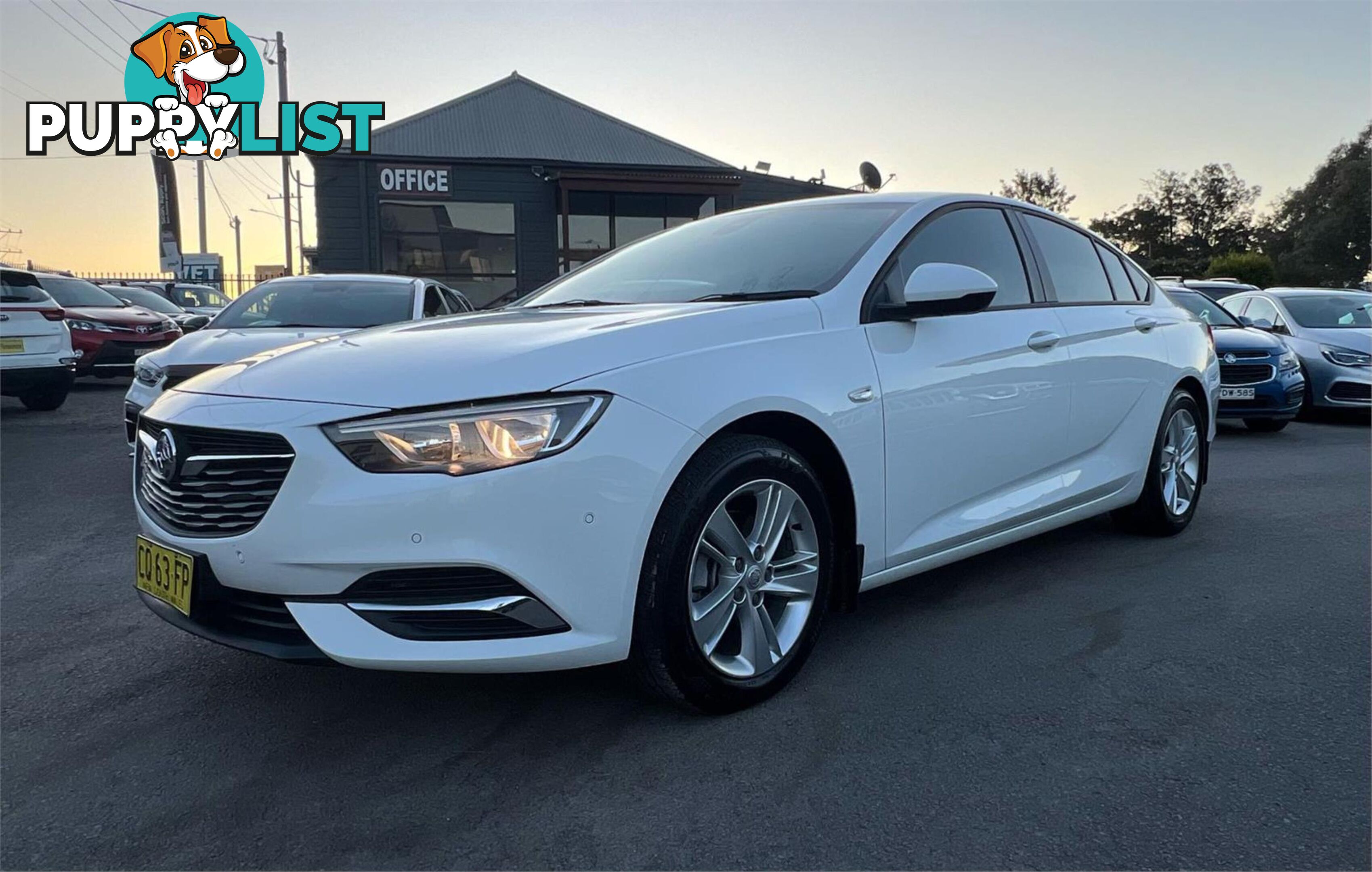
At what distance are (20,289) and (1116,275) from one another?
409 inches

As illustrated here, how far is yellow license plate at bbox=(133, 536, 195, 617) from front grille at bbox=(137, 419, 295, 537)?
70mm

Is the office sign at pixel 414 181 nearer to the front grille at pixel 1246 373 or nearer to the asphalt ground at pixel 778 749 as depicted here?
the front grille at pixel 1246 373

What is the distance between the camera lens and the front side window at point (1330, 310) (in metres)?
10.7

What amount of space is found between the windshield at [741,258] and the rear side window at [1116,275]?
1533mm

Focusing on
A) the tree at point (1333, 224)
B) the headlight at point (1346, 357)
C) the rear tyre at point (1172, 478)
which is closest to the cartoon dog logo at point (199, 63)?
the headlight at point (1346, 357)

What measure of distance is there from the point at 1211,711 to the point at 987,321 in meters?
1.49

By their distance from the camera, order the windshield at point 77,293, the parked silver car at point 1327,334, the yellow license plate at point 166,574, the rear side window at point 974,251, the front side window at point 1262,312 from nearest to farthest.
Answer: the yellow license plate at point 166,574 < the rear side window at point 974,251 < the parked silver car at point 1327,334 < the front side window at point 1262,312 < the windshield at point 77,293

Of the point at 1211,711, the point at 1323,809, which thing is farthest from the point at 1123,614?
the point at 1323,809

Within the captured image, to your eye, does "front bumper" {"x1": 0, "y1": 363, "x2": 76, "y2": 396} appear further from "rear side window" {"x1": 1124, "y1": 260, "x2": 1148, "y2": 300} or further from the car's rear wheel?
the car's rear wheel

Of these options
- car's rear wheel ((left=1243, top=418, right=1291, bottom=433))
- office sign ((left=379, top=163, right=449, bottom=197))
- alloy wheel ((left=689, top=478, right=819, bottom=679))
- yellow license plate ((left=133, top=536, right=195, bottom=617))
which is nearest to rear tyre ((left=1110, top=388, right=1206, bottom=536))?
alloy wheel ((left=689, top=478, right=819, bottom=679))

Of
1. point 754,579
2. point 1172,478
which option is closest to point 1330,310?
point 1172,478

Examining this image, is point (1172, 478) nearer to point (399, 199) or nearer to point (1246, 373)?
point (1246, 373)

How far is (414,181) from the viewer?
64.2ft

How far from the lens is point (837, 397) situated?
2963 millimetres
